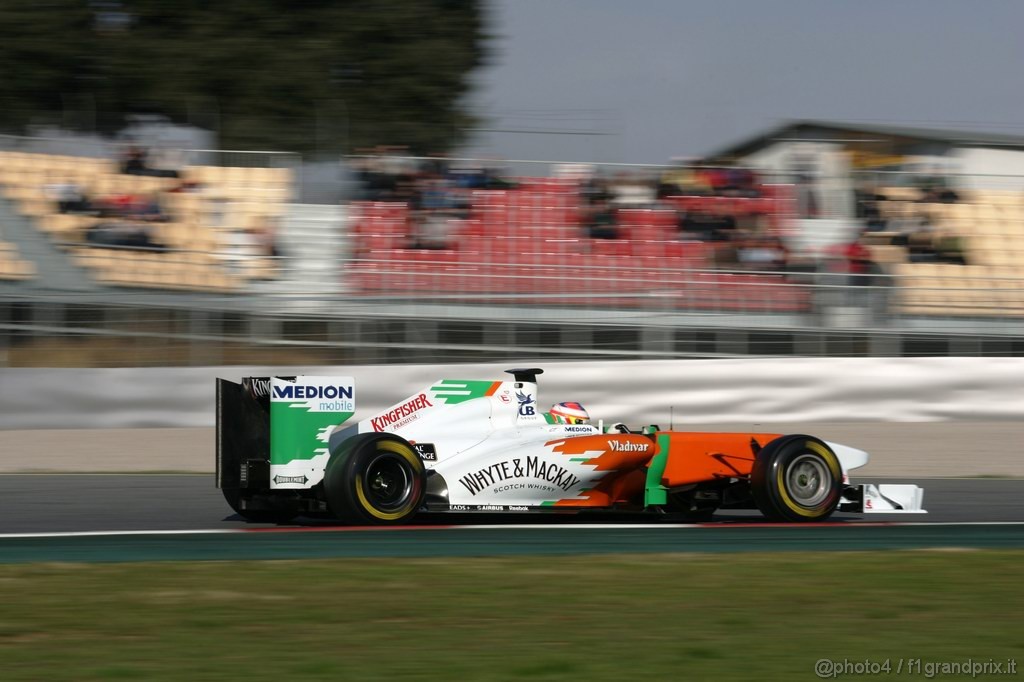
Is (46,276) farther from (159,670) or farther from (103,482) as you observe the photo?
(159,670)

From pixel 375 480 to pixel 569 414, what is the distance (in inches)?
47.7

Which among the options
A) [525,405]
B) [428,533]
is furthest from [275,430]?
[525,405]

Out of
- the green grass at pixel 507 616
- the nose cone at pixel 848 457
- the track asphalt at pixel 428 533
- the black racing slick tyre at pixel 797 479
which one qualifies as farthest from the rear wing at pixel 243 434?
the nose cone at pixel 848 457

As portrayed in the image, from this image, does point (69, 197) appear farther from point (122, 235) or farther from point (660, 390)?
point (660, 390)

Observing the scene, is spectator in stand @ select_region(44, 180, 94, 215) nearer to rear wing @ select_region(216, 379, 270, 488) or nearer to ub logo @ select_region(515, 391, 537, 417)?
rear wing @ select_region(216, 379, 270, 488)

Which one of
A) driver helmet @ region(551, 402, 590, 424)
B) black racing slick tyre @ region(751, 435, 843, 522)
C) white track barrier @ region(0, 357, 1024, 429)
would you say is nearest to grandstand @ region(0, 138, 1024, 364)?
white track barrier @ region(0, 357, 1024, 429)

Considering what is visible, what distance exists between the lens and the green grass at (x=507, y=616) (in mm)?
4188

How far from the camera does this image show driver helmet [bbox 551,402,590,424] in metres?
7.36

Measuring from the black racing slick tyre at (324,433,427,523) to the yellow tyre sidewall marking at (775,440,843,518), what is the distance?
1979mm

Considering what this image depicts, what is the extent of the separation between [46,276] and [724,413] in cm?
725

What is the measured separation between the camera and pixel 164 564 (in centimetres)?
598

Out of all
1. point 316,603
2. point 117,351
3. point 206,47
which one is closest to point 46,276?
point 117,351

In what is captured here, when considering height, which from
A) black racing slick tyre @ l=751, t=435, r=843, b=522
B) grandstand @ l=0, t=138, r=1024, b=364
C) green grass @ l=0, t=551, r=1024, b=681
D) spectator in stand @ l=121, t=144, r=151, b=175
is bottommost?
green grass @ l=0, t=551, r=1024, b=681

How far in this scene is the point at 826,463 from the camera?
7238mm
